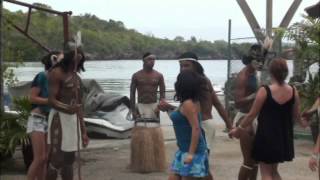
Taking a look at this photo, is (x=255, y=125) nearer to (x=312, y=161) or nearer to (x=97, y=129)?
(x=312, y=161)

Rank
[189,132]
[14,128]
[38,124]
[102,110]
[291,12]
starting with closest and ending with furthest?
[189,132]
[38,124]
[14,128]
[291,12]
[102,110]

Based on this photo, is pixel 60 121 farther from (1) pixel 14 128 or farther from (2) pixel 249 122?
(1) pixel 14 128

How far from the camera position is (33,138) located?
676 cm

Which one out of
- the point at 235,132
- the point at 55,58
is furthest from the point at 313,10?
the point at 55,58

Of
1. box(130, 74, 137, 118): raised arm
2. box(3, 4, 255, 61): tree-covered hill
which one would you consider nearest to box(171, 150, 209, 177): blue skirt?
box(130, 74, 137, 118): raised arm

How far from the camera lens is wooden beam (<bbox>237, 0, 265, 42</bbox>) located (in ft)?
40.1

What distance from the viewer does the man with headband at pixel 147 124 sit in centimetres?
880

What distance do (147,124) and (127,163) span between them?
1041 mm

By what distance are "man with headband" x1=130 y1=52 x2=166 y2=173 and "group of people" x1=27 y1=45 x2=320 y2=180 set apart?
2020 millimetres

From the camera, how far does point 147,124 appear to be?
8.89 meters

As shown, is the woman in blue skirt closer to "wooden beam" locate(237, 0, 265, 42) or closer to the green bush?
the green bush

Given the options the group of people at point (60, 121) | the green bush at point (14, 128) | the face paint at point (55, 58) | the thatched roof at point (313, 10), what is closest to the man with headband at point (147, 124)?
the green bush at point (14, 128)

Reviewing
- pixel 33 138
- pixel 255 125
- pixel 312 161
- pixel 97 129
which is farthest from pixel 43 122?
pixel 97 129

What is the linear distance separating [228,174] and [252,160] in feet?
6.16
